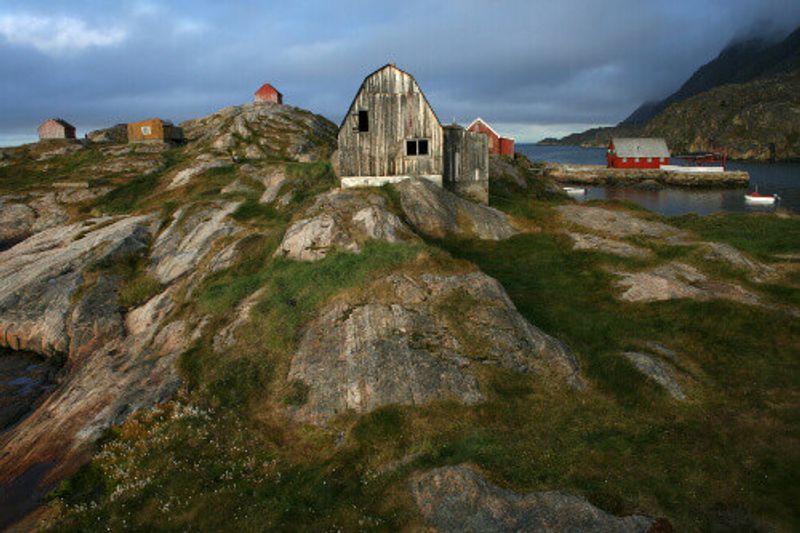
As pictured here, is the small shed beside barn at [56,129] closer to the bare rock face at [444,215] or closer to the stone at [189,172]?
the stone at [189,172]

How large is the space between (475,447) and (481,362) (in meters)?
4.62

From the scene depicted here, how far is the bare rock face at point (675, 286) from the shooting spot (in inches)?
1012

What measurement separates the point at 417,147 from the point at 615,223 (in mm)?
17223

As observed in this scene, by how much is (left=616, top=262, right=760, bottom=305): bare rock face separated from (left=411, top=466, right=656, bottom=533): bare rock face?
16709 millimetres

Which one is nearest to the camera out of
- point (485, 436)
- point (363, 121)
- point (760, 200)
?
point (485, 436)

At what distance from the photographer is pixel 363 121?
36375 millimetres

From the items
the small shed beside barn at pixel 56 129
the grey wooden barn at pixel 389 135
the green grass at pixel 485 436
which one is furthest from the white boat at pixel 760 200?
the small shed beside barn at pixel 56 129

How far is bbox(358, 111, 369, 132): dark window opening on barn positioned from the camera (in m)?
36.1

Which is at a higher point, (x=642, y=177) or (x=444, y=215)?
(x=642, y=177)

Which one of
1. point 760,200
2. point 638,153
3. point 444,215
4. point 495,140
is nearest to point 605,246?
point 444,215

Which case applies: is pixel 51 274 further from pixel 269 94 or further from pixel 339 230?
pixel 269 94

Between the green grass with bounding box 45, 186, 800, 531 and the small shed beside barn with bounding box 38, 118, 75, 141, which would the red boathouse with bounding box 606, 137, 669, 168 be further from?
the small shed beside barn with bounding box 38, 118, 75, 141

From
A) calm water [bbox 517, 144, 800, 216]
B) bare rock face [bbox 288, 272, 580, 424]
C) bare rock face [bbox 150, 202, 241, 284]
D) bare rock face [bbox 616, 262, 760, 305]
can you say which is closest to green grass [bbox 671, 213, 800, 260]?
bare rock face [bbox 616, 262, 760, 305]

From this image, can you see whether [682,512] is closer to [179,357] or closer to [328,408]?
[328,408]
